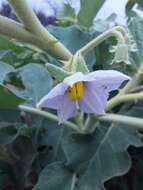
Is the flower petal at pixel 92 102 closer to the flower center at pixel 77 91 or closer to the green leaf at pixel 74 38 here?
the flower center at pixel 77 91

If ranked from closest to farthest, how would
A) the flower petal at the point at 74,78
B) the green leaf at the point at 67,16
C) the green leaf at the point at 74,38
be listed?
the flower petal at the point at 74,78, the green leaf at the point at 74,38, the green leaf at the point at 67,16

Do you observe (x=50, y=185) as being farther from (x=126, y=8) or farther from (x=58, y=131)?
(x=126, y=8)

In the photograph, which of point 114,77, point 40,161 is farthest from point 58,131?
point 114,77

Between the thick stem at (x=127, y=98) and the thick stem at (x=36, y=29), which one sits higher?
the thick stem at (x=36, y=29)

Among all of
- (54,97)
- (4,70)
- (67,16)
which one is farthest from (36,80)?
(67,16)

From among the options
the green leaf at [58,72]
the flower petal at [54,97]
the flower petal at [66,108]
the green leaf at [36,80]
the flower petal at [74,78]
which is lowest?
the green leaf at [36,80]

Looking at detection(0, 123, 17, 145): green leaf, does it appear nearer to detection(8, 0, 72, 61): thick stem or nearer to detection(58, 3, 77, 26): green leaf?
detection(8, 0, 72, 61): thick stem

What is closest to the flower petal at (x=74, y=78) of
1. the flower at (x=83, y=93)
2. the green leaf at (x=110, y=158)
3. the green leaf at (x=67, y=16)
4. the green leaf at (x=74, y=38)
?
the flower at (x=83, y=93)
